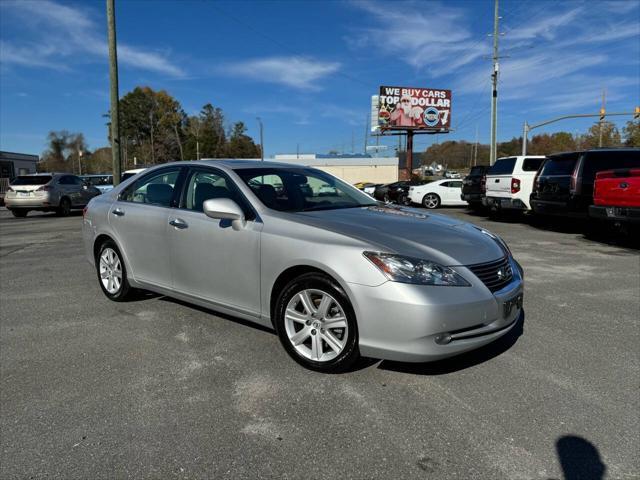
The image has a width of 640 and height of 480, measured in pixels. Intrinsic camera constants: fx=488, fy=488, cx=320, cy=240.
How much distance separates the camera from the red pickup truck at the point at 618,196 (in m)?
8.30

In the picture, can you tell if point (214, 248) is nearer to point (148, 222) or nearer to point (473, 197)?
point (148, 222)

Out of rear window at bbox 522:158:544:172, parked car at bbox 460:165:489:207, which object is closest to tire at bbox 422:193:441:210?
parked car at bbox 460:165:489:207

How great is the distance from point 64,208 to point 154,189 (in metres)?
15.9

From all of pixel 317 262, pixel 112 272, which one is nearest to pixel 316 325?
pixel 317 262

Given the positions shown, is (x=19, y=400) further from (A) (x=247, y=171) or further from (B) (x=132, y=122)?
(B) (x=132, y=122)

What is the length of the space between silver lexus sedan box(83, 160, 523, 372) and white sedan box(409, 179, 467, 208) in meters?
17.5

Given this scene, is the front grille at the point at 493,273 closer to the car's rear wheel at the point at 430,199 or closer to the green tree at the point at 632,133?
the car's rear wheel at the point at 430,199

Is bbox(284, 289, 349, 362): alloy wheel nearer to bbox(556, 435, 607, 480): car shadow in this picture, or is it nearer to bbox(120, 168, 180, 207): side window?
bbox(556, 435, 607, 480): car shadow

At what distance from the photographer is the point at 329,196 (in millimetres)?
4613

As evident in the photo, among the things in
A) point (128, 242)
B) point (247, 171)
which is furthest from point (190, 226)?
point (128, 242)

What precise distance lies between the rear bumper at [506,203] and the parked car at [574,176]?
1.81m

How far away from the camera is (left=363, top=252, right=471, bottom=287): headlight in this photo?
311 centimetres

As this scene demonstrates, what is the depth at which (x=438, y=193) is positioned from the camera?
21.9 meters

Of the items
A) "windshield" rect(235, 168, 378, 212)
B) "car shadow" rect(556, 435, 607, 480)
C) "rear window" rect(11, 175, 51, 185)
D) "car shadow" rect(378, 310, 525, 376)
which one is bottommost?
"car shadow" rect(556, 435, 607, 480)
